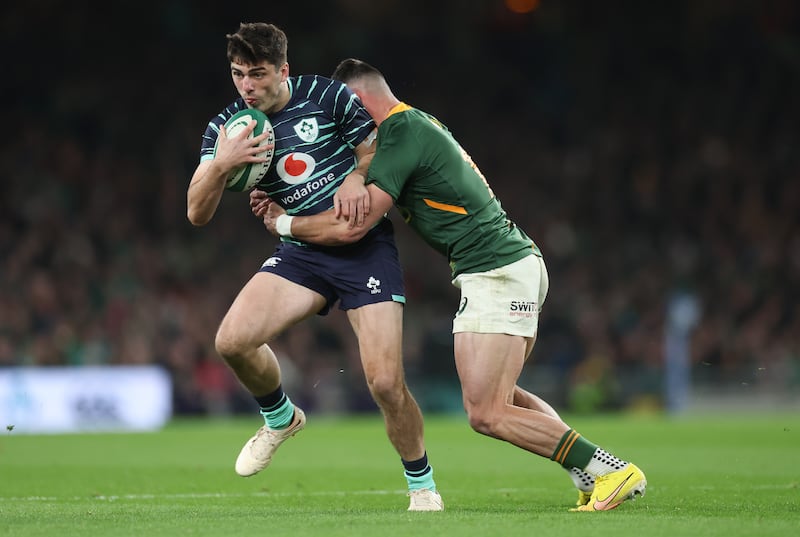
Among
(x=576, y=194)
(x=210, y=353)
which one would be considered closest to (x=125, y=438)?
(x=210, y=353)

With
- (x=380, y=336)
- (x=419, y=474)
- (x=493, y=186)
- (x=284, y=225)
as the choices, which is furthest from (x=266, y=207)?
(x=493, y=186)

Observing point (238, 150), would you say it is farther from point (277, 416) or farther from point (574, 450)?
point (574, 450)

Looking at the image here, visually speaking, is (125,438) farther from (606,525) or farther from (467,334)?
(606,525)

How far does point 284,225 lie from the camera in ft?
23.8

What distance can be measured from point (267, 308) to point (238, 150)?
920 millimetres

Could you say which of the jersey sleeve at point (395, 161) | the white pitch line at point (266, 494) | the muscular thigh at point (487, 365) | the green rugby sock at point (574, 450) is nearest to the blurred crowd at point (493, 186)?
the white pitch line at point (266, 494)

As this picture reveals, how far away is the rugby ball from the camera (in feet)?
22.8

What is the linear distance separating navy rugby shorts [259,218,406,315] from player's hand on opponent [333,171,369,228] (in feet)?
1.20

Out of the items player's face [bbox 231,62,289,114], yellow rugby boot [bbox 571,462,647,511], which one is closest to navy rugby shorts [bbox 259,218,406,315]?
player's face [bbox 231,62,289,114]

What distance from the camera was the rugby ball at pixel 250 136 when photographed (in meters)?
6.95

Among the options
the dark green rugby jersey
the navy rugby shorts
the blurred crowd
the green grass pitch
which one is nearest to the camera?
the green grass pitch

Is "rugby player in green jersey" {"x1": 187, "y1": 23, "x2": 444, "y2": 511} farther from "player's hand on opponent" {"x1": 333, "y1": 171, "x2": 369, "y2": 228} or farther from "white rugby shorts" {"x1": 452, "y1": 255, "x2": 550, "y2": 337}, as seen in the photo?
"white rugby shorts" {"x1": 452, "y1": 255, "x2": 550, "y2": 337}

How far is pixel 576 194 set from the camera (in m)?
26.7

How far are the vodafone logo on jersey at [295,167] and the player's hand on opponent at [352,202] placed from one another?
0.35m
